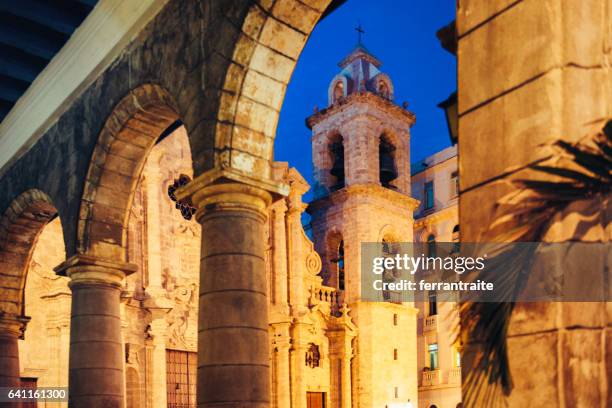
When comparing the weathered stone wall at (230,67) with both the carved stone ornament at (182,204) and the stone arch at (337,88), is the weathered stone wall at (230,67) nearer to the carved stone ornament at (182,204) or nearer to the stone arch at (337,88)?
the carved stone ornament at (182,204)

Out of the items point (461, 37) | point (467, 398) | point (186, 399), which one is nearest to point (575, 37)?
point (461, 37)

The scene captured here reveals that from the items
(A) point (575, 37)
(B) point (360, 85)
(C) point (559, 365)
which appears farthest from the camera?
(B) point (360, 85)

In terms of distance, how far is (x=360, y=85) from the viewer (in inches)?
1020

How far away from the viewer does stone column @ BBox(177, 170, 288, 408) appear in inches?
225

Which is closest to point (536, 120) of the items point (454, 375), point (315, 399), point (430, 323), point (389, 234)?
point (315, 399)

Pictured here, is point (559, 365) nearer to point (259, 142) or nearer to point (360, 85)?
point (259, 142)

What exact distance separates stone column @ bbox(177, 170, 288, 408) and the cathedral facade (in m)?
8.72

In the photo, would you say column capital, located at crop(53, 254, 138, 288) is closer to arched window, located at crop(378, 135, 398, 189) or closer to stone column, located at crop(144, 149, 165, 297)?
stone column, located at crop(144, 149, 165, 297)

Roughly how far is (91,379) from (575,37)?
6.87 metres

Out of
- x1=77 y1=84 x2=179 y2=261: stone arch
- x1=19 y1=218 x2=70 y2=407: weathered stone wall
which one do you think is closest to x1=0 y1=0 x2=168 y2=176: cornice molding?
x1=77 y1=84 x2=179 y2=261: stone arch

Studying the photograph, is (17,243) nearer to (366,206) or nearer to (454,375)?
(366,206)

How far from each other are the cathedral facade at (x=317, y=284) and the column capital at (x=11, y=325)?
4631mm

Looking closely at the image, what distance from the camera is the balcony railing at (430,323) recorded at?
28.0 m

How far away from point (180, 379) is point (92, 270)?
11348 millimetres
